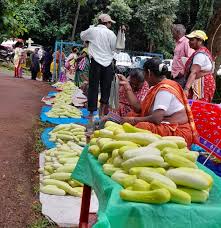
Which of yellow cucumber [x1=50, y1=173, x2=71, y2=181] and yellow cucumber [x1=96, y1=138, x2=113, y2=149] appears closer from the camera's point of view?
yellow cucumber [x1=96, y1=138, x2=113, y2=149]

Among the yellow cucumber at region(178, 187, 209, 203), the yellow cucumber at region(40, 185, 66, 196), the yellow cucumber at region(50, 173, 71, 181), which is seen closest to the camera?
the yellow cucumber at region(178, 187, 209, 203)

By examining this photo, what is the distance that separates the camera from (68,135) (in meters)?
6.91

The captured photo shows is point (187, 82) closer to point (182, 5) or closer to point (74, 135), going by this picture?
point (74, 135)

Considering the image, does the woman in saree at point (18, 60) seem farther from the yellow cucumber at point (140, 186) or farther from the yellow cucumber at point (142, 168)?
the yellow cucumber at point (140, 186)

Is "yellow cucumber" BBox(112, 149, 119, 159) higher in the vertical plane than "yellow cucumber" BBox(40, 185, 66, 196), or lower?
higher

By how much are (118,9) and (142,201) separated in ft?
72.2

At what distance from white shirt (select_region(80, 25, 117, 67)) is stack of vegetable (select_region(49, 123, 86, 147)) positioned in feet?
4.75

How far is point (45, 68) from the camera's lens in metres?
20.2

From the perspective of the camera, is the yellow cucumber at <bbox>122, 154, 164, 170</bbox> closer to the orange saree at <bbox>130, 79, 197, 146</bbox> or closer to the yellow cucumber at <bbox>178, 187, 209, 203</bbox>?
the yellow cucumber at <bbox>178, 187, 209, 203</bbox>

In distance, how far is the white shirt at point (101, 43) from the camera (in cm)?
805

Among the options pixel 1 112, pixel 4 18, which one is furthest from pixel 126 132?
pixel 4 18

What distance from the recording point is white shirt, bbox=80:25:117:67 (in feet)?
26.4

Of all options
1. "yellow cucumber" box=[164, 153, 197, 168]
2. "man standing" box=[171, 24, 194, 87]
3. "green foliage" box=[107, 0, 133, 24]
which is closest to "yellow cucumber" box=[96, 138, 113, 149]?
"yellow cucumber" box=[164, 153, 197, 168]

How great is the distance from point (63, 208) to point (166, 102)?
1.45 m
